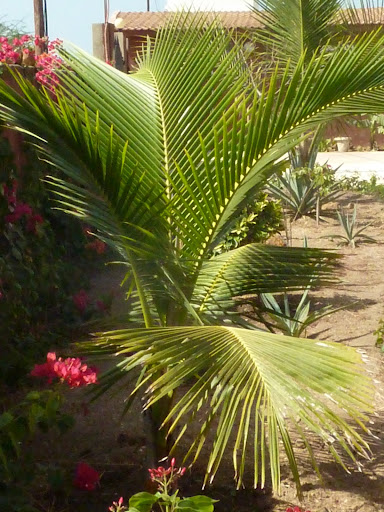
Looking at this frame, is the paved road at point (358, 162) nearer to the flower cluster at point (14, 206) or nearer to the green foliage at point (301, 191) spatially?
the green foliage at point (301, 191)

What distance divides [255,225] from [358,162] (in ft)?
35.8

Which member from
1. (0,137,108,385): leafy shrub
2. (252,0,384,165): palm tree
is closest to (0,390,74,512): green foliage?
(0,137,108,385): leafy shrub

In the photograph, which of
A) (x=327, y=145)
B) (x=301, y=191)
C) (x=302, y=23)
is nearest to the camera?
(x=302, y=23)

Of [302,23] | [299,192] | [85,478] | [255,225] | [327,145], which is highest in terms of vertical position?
[302,23]

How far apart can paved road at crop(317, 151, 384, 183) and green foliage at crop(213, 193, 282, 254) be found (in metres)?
6.71

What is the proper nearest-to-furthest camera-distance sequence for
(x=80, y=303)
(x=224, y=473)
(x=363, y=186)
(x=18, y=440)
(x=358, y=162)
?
(x=18, y=440)
(x=224, y=473)
(x=80, y=303)
(x=363, y=186)
(x=358, y=162)

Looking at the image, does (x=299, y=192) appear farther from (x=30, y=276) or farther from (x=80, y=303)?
(x=30, y=276)

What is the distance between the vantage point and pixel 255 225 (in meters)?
6.25

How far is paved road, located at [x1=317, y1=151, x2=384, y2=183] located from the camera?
13823 millimetres

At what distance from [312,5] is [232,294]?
5483 mm

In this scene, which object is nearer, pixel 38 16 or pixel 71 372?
pixel 71 372

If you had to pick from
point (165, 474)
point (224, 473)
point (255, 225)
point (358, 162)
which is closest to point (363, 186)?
point (358, 162)

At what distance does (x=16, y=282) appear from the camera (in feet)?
14.3

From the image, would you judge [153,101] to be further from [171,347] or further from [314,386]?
[314,386]
